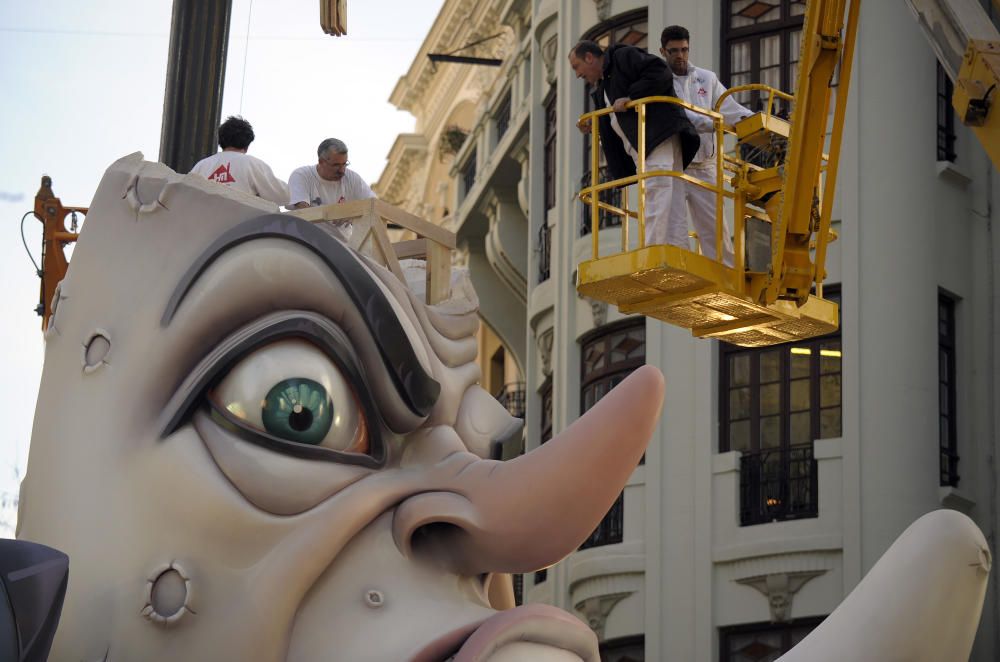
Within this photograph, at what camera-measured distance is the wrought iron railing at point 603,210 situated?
78.9 feet

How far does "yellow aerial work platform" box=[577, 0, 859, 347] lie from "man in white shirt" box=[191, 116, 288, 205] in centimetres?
218

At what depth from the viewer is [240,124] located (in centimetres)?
1094

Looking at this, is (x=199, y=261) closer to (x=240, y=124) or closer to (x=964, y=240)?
(x=240, y=124)

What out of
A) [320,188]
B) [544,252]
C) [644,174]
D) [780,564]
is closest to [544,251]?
[544,252]

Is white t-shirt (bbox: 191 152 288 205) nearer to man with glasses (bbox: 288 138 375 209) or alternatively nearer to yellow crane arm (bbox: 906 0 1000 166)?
man with glasses (bbox: 288 138 375 209)

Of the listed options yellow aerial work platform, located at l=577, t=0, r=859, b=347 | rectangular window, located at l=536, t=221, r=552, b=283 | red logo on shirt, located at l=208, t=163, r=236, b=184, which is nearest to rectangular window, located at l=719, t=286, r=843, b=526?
rectangular window, located at l=536, t=221, r=552, b=283

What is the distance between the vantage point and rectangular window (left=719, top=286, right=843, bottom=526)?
2189 centimetres

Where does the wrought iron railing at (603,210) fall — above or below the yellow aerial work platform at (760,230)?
above

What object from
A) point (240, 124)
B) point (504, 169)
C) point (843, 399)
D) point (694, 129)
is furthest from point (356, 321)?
point (504, 169)

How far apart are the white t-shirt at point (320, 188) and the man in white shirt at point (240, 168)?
12.4 inches

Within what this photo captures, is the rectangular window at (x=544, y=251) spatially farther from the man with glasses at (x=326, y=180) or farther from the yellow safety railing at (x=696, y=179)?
the man with glasses at (x=326, y=180)

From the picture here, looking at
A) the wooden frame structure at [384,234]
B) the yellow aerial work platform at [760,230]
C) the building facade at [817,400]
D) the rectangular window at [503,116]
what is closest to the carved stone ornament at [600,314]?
the building facade at [817,400]

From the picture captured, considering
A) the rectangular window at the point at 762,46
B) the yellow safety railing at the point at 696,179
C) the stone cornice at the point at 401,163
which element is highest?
the stone cornice at the point at 401,163

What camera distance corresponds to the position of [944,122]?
22.8 m
